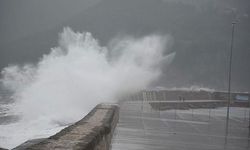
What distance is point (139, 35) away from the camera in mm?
121188

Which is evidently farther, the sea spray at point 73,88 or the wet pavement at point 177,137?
the sea spray at point 73,88

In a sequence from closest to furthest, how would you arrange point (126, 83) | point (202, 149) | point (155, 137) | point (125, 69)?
point (202, 149)
point (155, 137)
point (126, 83)
point (125, 69)

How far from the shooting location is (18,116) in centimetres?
2966

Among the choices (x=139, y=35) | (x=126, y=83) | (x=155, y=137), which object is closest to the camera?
(x=155, y=137)

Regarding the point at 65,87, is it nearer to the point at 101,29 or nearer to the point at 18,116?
the point at 18,116

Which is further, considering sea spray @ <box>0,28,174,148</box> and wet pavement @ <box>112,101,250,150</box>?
sea spray @ <box>0,28,174,148</box>

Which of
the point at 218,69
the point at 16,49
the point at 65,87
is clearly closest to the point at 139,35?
the point at 218,69

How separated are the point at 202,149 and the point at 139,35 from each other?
110 metres

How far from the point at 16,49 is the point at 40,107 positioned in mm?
122881

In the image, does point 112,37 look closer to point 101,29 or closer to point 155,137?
point 101,29

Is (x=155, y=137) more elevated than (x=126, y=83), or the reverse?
(x=155, y=137)

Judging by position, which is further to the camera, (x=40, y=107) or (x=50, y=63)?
(x=50, y=63)

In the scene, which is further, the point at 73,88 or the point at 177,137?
the point at 73,88

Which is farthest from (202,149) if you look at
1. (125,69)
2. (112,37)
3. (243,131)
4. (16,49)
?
(16,49)
